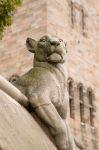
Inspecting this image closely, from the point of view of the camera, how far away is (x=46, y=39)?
410cm

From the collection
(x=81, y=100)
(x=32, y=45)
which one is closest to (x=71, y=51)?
(x=81, y=100)

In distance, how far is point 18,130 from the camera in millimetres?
3301

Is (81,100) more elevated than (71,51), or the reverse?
(71,51)

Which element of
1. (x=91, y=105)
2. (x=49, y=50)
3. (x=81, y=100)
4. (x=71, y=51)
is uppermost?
(x=49, y=50)

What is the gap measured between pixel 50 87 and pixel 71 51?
1713cm

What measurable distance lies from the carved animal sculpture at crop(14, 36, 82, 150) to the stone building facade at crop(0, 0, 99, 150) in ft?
50.8

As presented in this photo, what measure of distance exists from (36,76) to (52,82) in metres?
0.11

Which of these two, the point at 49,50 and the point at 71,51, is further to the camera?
the point at 71,51

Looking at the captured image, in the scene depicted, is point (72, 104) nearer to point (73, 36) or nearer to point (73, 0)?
point (73, 36)

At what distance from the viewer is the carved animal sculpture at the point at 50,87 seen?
144 inches

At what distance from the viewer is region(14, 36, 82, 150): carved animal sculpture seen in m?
3.67

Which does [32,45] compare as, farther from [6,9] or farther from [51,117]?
[6,9]

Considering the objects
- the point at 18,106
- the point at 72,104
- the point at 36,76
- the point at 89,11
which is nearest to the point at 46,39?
the point at 36,76

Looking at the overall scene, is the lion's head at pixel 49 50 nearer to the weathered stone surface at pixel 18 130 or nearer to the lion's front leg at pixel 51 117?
the lion's front leg at pixel 51 117
